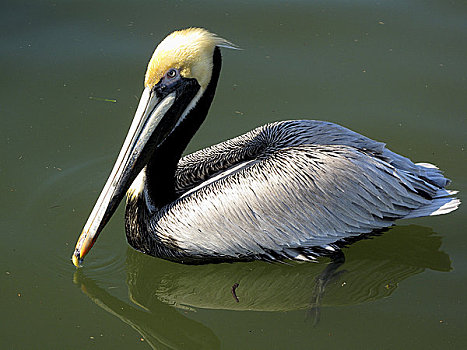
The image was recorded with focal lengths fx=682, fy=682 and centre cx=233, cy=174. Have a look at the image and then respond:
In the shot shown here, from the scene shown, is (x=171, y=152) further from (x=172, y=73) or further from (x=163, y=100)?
(x=172, y=73)

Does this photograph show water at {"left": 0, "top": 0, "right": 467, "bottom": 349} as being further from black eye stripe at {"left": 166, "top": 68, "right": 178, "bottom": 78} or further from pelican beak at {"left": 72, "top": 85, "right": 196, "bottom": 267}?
black eye stripe at {"left": 166, "top": 68, "right": 178, "bottom": 78}

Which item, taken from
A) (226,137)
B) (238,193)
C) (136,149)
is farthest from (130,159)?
(226,137)

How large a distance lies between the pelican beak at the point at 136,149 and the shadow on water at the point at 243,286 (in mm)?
314

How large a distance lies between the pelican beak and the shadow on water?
12.3 inches

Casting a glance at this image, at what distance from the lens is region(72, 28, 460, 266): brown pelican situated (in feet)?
12.9

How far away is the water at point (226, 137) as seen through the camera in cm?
388

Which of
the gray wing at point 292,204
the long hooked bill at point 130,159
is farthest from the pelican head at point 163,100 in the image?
the gray wing at point 292,204

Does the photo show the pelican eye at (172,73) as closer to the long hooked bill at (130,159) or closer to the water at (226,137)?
the long hooked bill at (130,159)

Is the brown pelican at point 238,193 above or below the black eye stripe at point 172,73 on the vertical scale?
below

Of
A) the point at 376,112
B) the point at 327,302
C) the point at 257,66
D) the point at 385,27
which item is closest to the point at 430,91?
the point at 376,112

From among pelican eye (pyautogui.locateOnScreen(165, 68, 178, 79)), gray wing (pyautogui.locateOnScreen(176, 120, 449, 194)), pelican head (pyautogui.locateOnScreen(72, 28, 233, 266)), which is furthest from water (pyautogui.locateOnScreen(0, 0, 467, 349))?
pelican eye (pyautogui.locateOnScreen(165, 68, 178, 79))

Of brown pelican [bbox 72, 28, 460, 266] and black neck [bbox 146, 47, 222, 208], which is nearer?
brown pelican [bbox 72, 28, 460, 266]

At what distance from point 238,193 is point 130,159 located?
66 cm

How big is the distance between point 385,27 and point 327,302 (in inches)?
123
